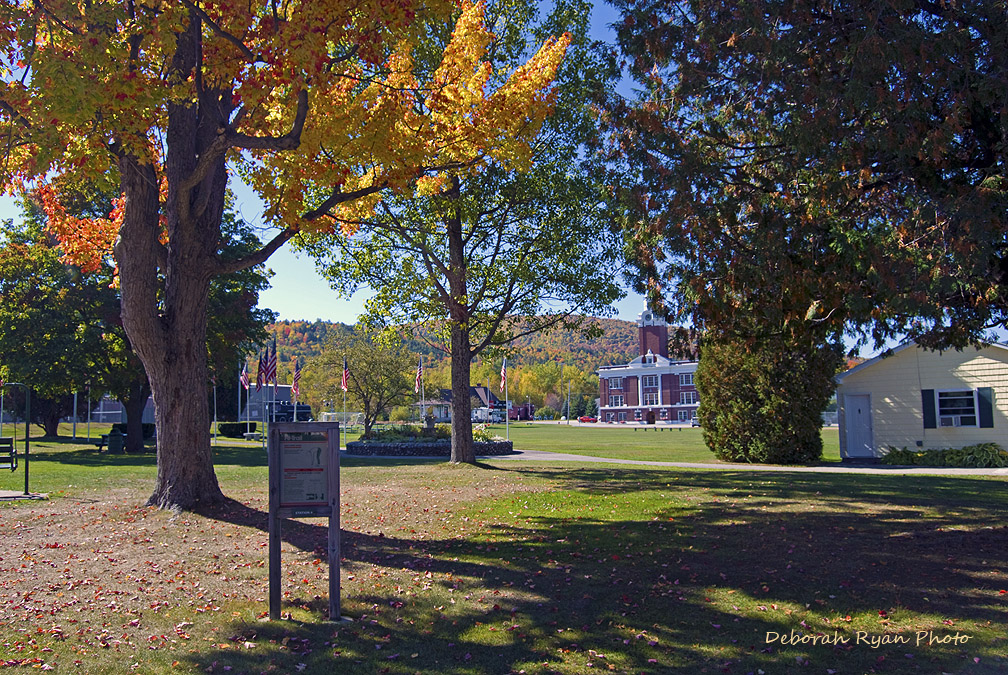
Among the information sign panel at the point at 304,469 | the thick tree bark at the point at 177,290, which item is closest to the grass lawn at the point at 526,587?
the thick tree bark at the point at 177,290

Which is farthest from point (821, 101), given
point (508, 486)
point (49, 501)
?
point (49, 501)

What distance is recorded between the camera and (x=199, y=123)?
1144 cm

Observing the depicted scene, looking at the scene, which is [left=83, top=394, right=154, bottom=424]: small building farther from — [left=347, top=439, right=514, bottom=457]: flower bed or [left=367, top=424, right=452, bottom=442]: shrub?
[left=347, top=439, right=514, bottom=457]: flower bed

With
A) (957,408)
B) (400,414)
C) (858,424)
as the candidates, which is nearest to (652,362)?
(400,414)

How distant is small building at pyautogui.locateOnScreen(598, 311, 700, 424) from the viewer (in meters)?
96.3

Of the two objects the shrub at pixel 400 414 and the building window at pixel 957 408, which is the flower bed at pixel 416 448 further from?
the shrub at pixel 400 414

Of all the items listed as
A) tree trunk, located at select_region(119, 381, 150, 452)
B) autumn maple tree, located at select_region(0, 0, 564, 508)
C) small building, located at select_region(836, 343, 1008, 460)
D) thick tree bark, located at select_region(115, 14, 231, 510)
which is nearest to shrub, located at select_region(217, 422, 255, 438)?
tree trunk, located at select_region(119, 381, 150, 452)

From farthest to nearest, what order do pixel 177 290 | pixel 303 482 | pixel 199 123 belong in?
pixel 199 123 → pixel 177 290 → pixel 303 482

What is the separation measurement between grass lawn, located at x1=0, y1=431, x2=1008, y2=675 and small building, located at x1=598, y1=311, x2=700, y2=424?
83757 millimetres

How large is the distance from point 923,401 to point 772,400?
5.10m

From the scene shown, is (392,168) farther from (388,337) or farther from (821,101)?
(388,337)

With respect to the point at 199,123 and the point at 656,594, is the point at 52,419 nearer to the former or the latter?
the point at 199,123

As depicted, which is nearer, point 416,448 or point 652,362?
point 416,448

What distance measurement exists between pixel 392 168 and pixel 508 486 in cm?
722
